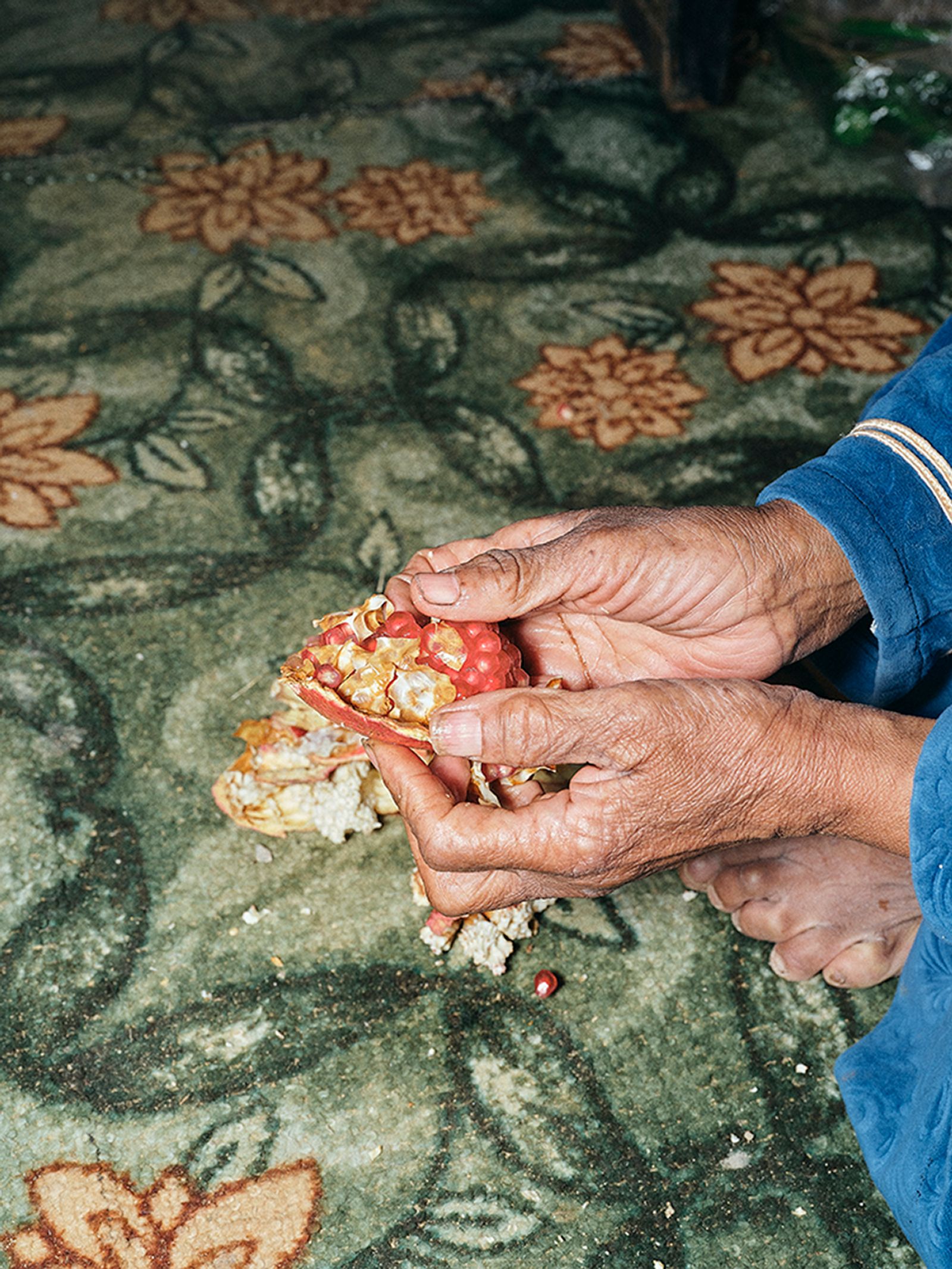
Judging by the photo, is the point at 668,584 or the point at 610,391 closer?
the point at 668,584

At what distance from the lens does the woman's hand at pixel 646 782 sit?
34.6 inches

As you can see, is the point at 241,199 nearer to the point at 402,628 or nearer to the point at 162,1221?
the point at 402,628

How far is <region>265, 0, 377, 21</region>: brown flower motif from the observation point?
2.68 m

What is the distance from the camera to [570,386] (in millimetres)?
1697

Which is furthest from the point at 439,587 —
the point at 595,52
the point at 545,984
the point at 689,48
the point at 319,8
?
the point at 319,8

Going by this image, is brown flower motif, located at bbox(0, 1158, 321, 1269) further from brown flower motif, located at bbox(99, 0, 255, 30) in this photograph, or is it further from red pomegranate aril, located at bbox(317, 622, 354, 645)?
brown flower motif, located at bbox(99, 0, 255, 30)

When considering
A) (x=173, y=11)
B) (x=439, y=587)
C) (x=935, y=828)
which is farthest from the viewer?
(x=173, y=11)

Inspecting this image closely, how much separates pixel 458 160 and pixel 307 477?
3.18ft

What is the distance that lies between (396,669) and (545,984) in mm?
324

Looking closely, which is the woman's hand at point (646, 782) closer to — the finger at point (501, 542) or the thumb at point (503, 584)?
the thumb at point (503, 584)

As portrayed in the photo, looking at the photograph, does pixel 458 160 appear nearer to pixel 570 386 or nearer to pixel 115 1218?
pixel 570 386

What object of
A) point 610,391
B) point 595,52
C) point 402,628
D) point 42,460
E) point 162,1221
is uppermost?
point 595,52

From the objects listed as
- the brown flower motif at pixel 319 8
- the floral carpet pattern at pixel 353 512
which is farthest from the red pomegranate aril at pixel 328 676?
the brown flower motif at pixel 319 8

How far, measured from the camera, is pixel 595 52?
253 cm
